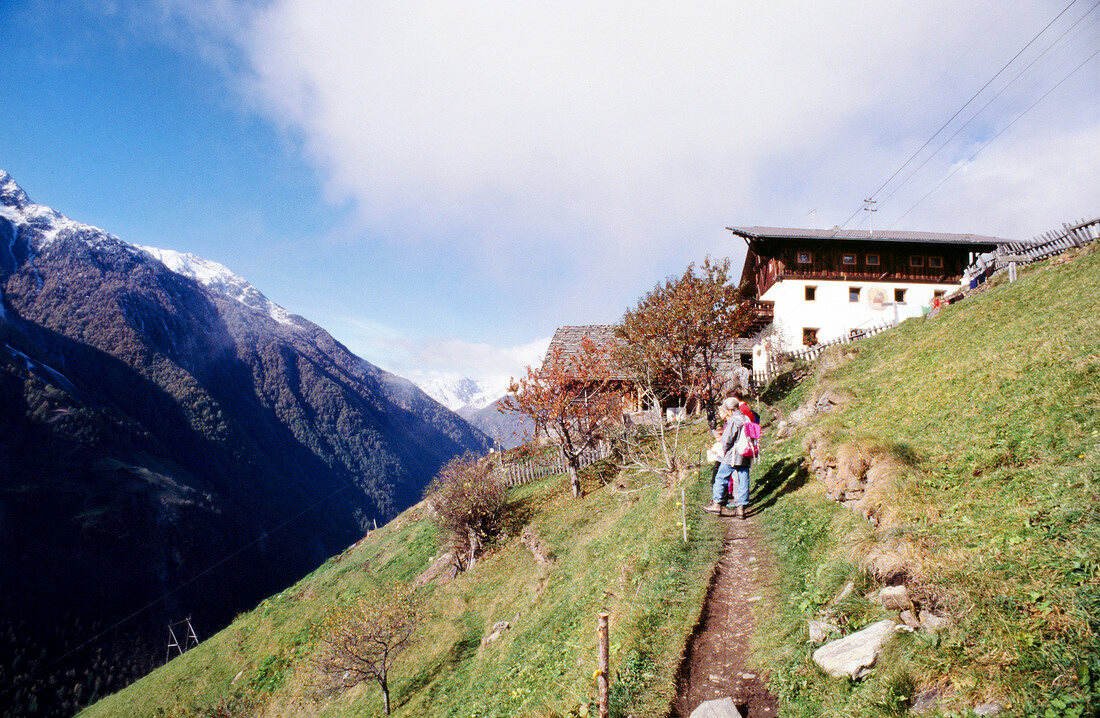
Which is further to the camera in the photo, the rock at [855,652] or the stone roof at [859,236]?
the stone roof at [859,236]

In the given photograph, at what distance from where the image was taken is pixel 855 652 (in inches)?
187

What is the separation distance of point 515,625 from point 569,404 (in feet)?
34.3

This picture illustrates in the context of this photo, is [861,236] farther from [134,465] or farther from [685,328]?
[134,465]

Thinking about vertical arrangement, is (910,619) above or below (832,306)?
below

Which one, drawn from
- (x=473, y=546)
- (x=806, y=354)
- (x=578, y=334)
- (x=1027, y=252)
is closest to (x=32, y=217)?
(x=578, y=334)

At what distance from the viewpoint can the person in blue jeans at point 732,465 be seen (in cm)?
1012

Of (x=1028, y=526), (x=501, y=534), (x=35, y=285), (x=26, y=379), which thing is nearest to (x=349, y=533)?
(x=26, y=379)

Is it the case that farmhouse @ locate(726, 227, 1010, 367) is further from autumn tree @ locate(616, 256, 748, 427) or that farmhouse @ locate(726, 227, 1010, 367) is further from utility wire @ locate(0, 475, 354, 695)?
utility wire @ locate(0, 475, 354, 695)

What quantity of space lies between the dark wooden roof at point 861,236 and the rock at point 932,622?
35.0 meters

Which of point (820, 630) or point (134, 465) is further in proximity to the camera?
point (134, 465)

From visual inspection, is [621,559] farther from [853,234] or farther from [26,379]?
[26,379]

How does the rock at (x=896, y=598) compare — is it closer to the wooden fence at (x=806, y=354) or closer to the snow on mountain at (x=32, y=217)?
the wooden fence at (x=806, y=354)

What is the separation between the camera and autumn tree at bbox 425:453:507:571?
816 inches

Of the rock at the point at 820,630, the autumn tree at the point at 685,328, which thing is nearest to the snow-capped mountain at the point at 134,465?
the autumn tree at the point at 685,328
